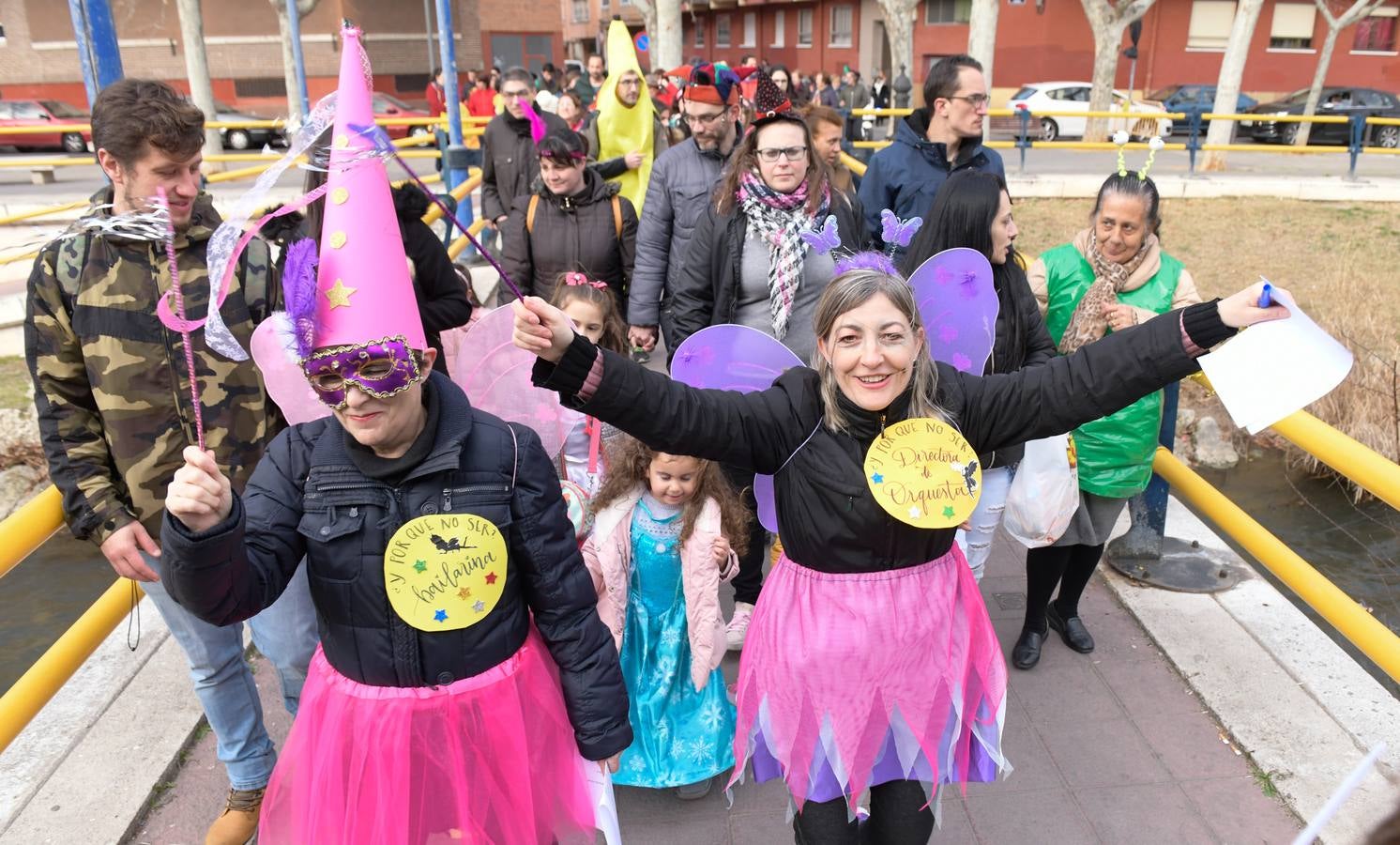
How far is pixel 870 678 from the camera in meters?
2.25

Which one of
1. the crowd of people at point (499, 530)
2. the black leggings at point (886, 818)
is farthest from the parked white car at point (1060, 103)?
the black leggings at point (886, 818)

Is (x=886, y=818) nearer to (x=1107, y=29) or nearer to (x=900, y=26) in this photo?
(x=1107, y=29)

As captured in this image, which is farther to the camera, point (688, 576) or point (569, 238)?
point (569, 238)

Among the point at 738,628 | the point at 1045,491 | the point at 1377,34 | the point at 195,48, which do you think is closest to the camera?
the point at 1045,491

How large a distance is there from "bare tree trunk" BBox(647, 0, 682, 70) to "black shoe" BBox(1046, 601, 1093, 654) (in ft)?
45.2

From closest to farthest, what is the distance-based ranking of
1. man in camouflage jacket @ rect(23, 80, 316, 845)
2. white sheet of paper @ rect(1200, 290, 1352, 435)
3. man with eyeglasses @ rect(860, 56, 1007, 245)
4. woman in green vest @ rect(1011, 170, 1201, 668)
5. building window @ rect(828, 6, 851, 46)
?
1. white sheet of paper @ rect(1200, 290, 1352, 435)
2. man in camouflage jacket @ rect(23, 80, 316, 845)
3. woman in green vest @ rect(1011, 170, 1201, 668)
4. man with eyeglasses @ rect(860, 56, 1007, 245)
5. building window @ rect(828, 6, 851, 46)

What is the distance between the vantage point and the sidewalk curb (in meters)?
2.98

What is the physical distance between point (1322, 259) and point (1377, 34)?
1037 inches

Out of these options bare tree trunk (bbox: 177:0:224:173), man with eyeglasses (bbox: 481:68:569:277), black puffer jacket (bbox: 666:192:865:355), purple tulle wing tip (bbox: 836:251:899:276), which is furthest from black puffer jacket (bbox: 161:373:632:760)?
bare tree trunk (bbox: 177:0:224:173)

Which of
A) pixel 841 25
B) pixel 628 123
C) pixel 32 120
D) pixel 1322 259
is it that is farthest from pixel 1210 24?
pixel 32 120

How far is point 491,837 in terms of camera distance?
223 centimetres

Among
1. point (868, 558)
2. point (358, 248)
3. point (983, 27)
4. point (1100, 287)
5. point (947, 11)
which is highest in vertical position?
point (947, 11)

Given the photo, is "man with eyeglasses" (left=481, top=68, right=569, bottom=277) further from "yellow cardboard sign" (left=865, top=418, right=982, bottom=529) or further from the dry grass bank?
the dry grass bank

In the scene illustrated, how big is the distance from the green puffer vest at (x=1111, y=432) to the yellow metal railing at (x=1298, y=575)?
0.29 meters
